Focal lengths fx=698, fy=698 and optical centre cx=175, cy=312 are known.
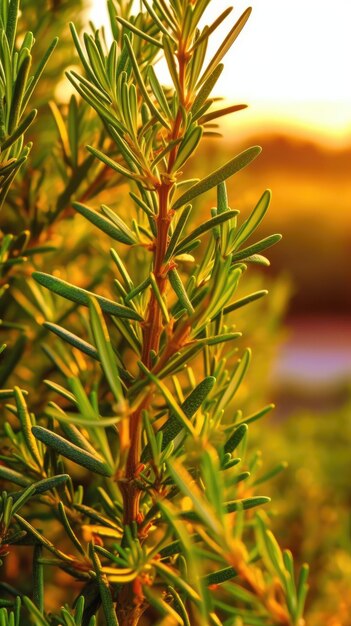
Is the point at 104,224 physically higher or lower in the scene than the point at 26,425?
higher

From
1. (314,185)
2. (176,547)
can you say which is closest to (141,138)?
(176,547)

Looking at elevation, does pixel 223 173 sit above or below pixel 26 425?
above

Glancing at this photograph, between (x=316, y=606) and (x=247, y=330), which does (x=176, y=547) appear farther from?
(x=247, y=330)

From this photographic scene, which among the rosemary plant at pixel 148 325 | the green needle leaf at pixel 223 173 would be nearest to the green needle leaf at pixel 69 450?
the rosemary plant at pixel 148 325

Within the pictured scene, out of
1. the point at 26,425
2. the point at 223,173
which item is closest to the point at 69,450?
the point at 26,425

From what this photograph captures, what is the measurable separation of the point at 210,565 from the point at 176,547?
61 cm

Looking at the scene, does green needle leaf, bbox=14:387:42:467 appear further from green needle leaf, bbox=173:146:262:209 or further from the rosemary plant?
green needle leaf, bbox=173:146:262:209

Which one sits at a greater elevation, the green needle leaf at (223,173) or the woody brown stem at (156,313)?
the green needle leaf at (223,173)

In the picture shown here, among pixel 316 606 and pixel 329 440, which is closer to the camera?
pixel 316 606

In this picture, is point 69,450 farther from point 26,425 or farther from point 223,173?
point 223,173

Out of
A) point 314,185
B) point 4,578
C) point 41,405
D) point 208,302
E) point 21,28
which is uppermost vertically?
point 21,28

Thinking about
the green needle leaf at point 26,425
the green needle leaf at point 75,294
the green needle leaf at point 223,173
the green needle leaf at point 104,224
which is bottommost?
the green needle leaf at point 26,425

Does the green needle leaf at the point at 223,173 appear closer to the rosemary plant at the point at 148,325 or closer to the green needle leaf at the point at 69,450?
the rosemary plant at the point at 148,325

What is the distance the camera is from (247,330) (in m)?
1.25
